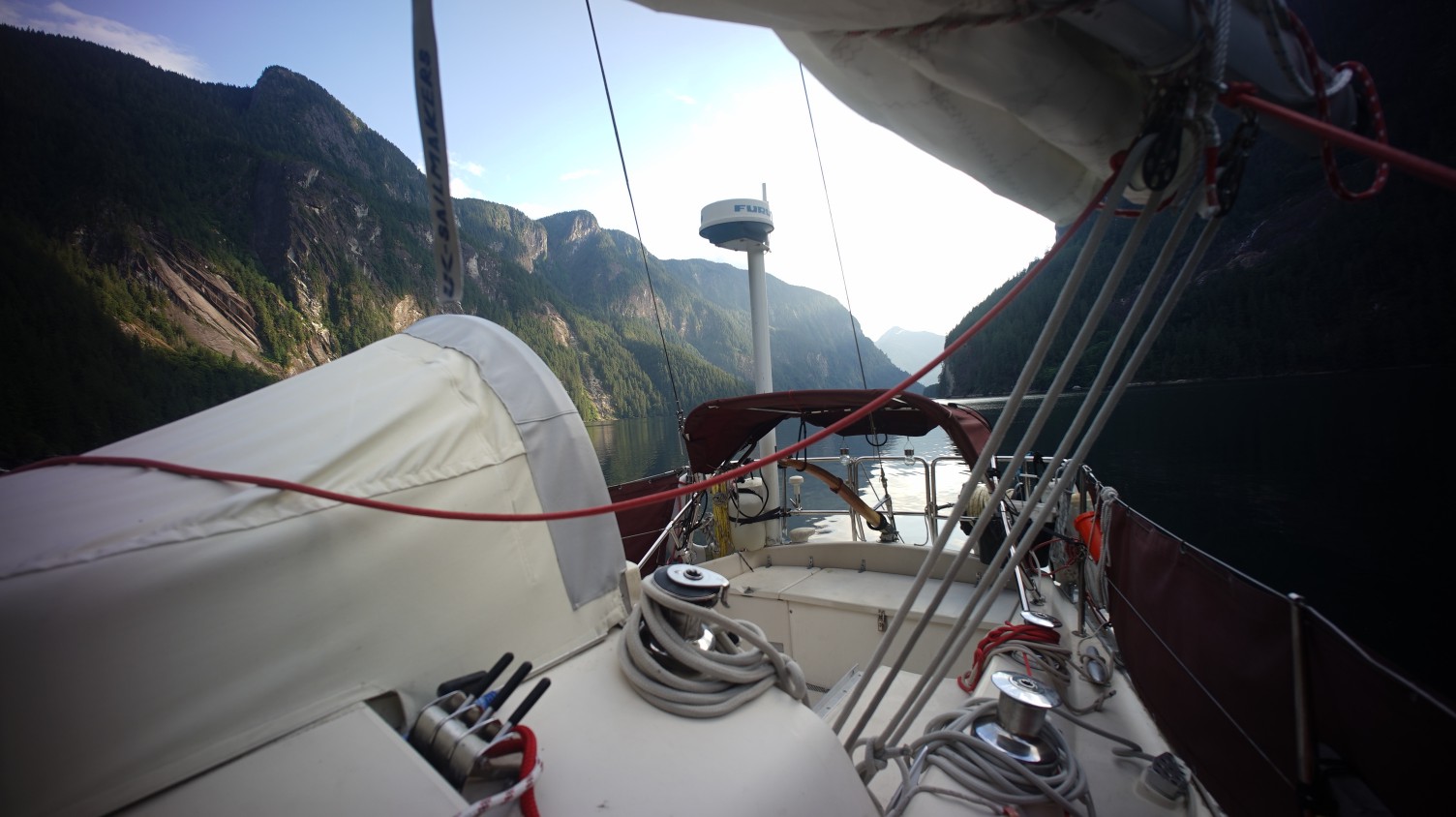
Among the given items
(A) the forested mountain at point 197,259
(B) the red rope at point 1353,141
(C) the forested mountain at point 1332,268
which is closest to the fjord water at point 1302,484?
(B) the red rope at point 1353,141

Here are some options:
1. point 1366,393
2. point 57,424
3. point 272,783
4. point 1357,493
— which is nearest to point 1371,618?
point 1357,493

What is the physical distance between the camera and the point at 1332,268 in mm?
65312

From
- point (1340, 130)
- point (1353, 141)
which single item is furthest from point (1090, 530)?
point (1353, 141)

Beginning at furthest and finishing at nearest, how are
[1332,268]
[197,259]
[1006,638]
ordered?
1. [197,259]
2. [1332,268]
3. [1006,638]

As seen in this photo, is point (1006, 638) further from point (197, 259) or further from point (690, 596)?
point (197, 259)

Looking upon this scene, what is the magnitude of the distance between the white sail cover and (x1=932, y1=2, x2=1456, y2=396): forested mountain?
195 ft

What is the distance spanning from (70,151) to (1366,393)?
142 meters

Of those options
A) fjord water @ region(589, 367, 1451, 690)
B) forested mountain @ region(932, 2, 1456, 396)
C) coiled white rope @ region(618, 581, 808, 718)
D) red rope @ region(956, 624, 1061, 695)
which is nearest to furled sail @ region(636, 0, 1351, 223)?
coiled white rope @ region(618, 581, 808, 718)

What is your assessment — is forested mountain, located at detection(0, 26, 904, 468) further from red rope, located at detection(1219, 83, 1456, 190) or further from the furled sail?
red rope, located at detection(1219, 83, 1456, 190)

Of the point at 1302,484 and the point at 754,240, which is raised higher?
the point at 754,240

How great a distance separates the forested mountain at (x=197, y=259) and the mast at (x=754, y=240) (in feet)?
114

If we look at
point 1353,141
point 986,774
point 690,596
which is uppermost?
A: point 1353,141

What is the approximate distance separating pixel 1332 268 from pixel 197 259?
14183 cm

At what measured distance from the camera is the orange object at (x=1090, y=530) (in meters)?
3.65
